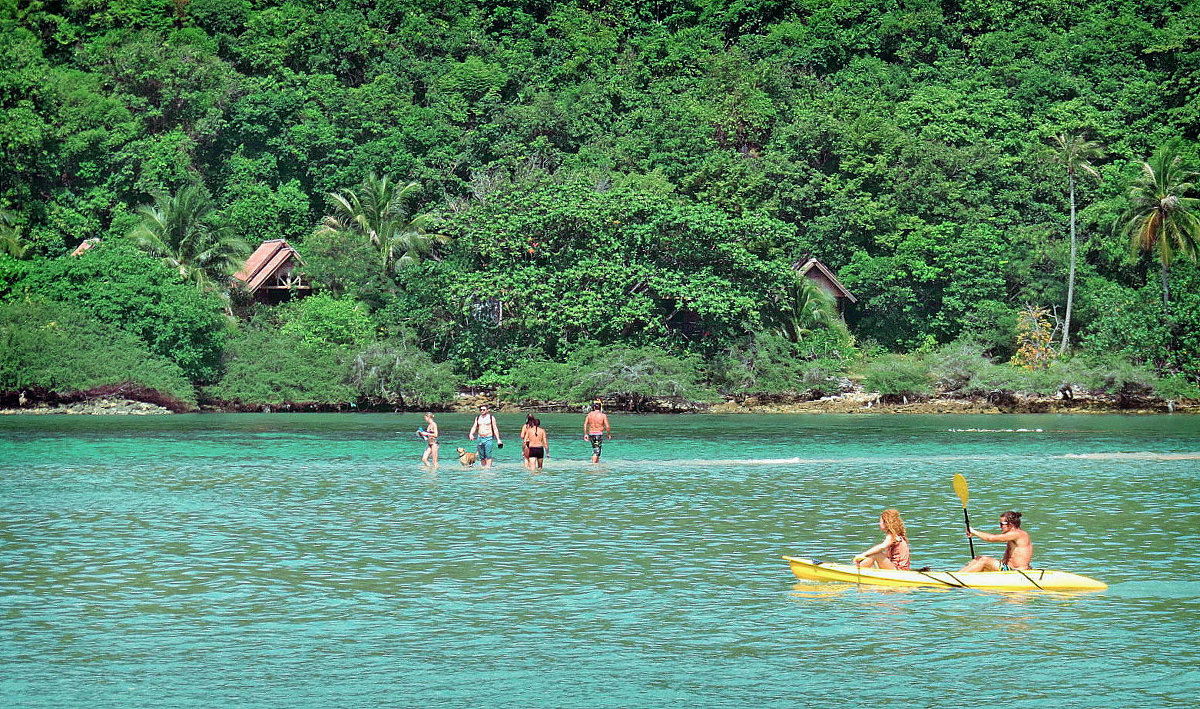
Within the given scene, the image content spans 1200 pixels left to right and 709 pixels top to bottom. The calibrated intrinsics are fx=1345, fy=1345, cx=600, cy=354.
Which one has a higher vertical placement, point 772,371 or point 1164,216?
point 1164,216

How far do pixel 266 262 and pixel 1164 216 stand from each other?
154 feet

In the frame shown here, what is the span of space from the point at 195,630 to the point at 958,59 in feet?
251

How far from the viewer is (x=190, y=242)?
2655 inches

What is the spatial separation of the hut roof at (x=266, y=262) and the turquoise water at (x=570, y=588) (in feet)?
118

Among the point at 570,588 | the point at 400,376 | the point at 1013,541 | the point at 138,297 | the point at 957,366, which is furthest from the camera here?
the point at 957,366

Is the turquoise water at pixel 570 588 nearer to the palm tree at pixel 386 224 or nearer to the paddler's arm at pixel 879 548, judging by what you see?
the paddler's arm at pixel 879 548

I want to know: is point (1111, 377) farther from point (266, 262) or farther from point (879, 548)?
point (879, 548)

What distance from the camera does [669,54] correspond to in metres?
87.1

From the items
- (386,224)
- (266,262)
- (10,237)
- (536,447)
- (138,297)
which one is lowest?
(536,447)

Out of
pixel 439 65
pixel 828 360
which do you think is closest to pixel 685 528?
pixel 828 360

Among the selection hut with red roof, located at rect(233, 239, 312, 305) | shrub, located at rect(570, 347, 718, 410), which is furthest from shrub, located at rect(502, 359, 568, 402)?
hut with red roof, located at rect(233, 239, 312, 305)

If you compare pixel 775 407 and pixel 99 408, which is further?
pixel 775 407

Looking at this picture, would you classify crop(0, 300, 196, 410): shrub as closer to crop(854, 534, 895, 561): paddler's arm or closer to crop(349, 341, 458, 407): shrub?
crop(349, 341, 458, 407): shrub

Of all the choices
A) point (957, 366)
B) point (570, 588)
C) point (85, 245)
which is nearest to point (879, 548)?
point (570, 588)
